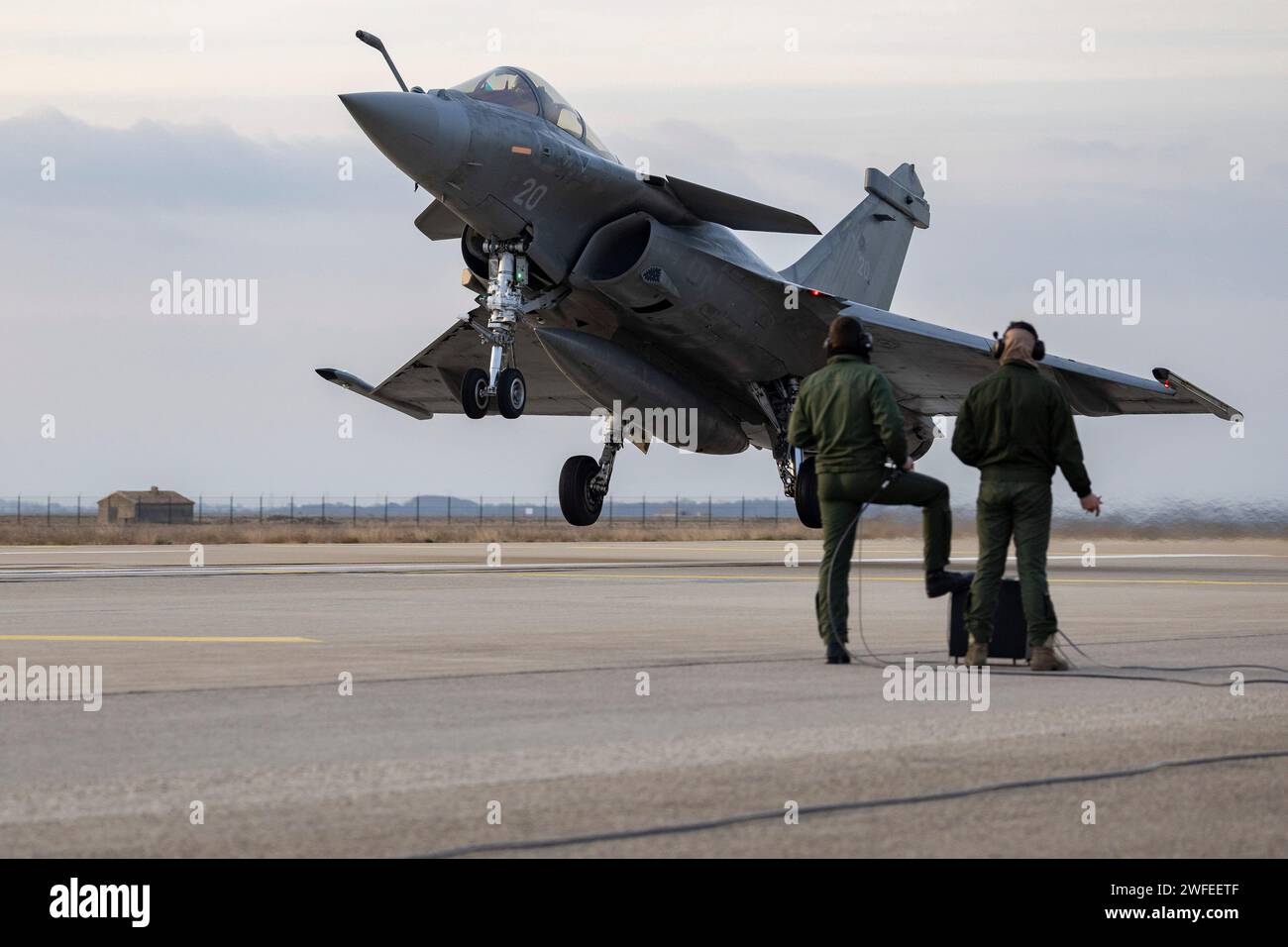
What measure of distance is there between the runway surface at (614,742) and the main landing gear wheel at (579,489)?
11306 millimetres

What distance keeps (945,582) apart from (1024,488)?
687 mm

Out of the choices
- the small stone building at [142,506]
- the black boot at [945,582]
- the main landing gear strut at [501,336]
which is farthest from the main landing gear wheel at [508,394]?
the small stone building at [142,506]

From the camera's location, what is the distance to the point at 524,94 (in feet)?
61.5

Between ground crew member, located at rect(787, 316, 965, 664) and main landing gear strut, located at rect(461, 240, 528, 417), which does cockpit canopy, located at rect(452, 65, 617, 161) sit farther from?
ground crew member, located at rect(787, 316, 965, 664)

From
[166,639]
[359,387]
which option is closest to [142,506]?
[359,387]

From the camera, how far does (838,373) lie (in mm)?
8492

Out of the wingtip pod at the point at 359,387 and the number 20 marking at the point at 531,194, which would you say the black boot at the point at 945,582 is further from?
the wingtip pod at the point at 359,387

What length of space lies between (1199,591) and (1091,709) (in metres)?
10.8

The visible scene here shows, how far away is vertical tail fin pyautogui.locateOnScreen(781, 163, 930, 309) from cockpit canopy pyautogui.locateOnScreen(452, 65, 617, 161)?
23.4 feet

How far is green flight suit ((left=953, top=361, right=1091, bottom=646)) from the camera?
26.5 ft

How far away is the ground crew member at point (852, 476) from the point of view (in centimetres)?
833

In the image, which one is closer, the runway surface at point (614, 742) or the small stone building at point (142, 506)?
the runway surface at point (614, 742)

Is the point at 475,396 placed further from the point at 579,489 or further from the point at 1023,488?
the point at 1023,488
